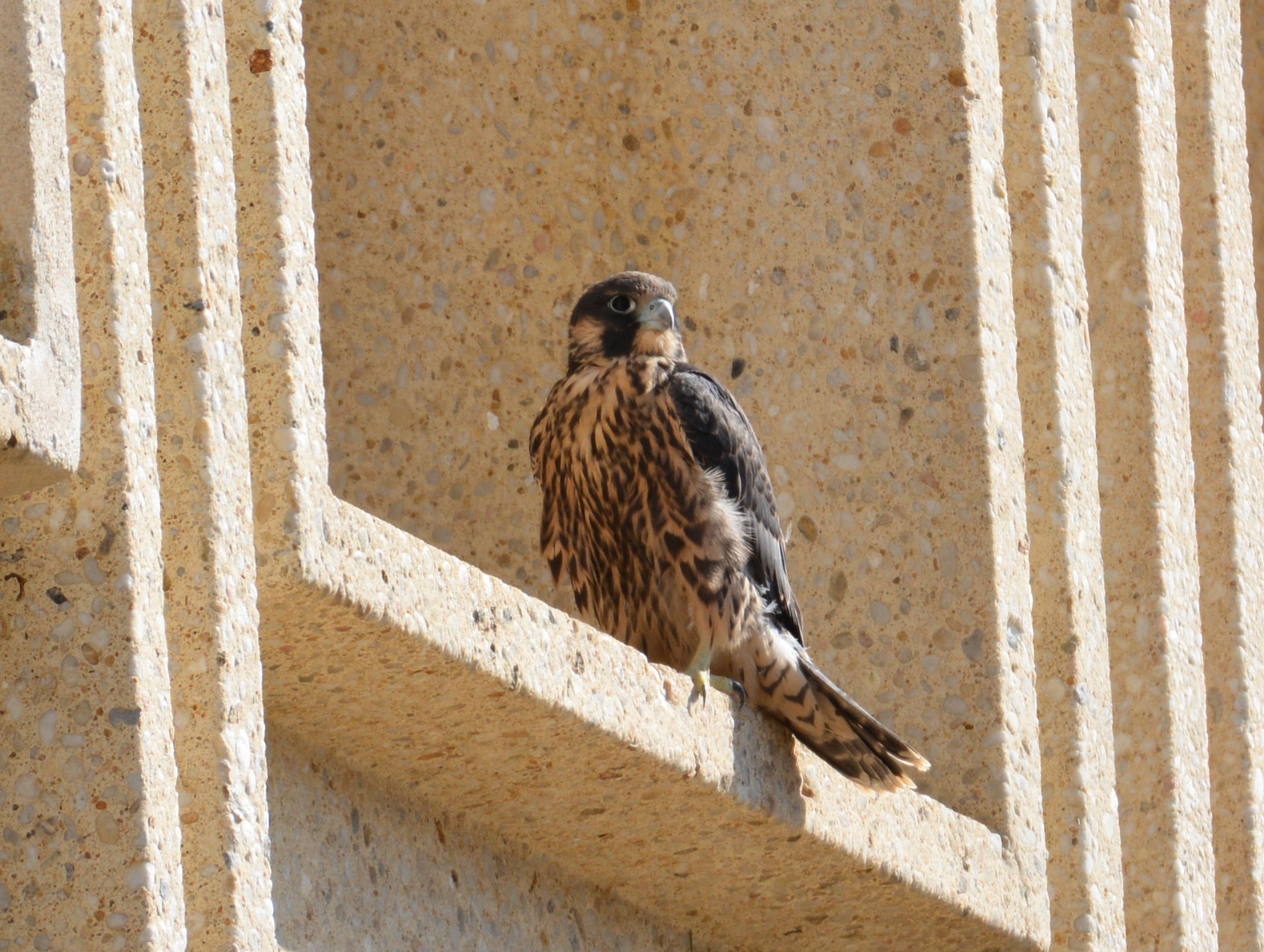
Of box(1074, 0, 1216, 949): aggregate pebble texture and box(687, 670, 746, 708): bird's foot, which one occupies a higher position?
box(1074, 0, 1216, 949): aggregate pebble texture

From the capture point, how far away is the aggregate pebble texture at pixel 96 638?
266cm

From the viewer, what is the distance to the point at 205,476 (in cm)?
291

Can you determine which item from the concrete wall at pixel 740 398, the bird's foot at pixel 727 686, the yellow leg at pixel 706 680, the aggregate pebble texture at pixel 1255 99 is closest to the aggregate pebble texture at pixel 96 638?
the concrete wall at pixel 740 398

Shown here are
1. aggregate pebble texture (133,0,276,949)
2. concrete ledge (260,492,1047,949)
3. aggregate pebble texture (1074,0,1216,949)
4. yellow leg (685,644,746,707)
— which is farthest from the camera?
aggregate pebble texture (1074,0,1216,949)

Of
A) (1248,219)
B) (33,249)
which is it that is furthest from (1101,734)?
(33,249)

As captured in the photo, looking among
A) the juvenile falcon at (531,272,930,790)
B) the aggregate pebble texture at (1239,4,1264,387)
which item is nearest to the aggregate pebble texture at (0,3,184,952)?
the juvenile falcon at (531,272,930,790)

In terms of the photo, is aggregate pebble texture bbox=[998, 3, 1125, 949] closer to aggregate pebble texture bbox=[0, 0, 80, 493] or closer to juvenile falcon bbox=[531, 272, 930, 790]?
juvenile falcon bbox=[531, 272, 930, 790]

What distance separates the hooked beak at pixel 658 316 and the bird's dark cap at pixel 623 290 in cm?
3

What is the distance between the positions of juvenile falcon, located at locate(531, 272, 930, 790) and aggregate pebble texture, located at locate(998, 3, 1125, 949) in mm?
628

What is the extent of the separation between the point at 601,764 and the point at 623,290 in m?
1.18

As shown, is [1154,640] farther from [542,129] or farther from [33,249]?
[33,249]

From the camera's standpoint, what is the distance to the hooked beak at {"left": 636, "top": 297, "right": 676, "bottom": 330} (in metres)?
4.53

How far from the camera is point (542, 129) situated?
5.30 meters

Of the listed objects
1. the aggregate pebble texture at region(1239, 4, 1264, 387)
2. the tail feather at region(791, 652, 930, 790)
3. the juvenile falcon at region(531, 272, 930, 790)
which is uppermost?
the aggregate pebble texture at region(1239, 4, 1264, 387)
